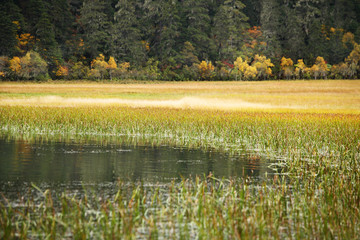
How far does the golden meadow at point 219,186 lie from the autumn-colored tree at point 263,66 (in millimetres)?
23322

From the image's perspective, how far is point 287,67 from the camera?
295ft

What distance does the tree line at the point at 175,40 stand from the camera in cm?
8262

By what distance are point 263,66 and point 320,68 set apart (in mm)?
9393

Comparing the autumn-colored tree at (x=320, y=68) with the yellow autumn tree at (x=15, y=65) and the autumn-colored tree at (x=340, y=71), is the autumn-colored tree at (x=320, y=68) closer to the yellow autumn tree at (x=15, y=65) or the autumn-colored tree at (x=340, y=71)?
the autumn-colored tree at (x=340, y=71)

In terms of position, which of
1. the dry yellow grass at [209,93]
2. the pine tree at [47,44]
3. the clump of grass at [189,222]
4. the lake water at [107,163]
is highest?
the pine tree at [47,44]

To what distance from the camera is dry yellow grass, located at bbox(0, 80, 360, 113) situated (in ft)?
184

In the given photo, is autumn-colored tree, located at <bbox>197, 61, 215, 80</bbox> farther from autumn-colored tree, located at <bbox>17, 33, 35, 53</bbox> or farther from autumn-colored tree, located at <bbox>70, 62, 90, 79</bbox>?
autumn-colored tree, located at <bbox>17, 33, 35, 53</bbox>

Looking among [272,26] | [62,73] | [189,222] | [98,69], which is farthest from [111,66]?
[189,222]

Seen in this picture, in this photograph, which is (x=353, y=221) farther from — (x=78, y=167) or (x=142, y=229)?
(x=78, y=167)

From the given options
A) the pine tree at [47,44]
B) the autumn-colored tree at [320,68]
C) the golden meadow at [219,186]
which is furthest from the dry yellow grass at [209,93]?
the pine tree at [47,44]

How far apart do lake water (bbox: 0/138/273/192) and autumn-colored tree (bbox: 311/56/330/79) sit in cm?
6737

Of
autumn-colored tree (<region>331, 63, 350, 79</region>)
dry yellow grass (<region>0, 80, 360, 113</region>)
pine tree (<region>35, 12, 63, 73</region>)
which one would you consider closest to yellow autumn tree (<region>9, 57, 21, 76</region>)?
dry yellow grass (<region>0, 80, 360, 113</region>)

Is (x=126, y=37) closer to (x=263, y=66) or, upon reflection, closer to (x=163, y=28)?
(x=163, y=28)

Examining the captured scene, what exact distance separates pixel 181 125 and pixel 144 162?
10555 mm
